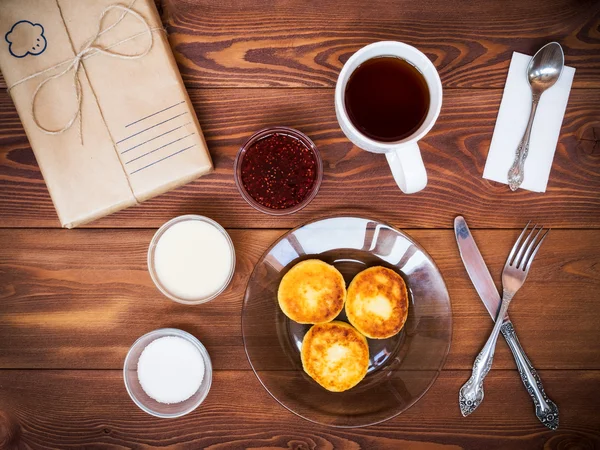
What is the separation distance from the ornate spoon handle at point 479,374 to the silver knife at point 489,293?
15mm

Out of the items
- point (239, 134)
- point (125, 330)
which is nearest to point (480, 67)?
point (239, 134)

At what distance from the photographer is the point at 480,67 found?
2.91ft

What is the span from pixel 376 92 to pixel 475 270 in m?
0.39

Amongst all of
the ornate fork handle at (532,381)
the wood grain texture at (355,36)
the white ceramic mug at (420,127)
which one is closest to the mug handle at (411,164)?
the white ceramic mug at (420,127)

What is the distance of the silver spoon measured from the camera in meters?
0.86

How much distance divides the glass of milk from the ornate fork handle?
1.78 ft

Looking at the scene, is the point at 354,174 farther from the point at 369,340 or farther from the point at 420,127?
the point at 369,340

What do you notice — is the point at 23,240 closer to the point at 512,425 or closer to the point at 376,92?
the point at 376,92

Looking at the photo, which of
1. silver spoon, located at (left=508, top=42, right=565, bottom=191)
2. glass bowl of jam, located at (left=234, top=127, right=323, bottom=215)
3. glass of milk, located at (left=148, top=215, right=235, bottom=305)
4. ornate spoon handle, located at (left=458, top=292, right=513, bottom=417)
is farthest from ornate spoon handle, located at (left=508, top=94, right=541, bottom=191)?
glass of milk, located at (left=148, top=215, right=235, bottom=305)

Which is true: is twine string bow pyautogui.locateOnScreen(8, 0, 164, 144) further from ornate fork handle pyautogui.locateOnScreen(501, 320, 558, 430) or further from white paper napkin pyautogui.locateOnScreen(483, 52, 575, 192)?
ornate fork handle pyautogui.locateOnScreen(501, 320, 558, 430)

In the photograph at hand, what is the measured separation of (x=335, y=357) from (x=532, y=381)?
39cm

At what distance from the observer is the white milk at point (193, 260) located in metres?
0.84

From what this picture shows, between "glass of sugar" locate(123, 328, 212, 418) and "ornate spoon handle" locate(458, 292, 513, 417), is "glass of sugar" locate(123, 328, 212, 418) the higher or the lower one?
the higher one

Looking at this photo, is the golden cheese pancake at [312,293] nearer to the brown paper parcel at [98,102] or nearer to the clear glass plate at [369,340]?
Answer: the clear glass plate at [369,340]
